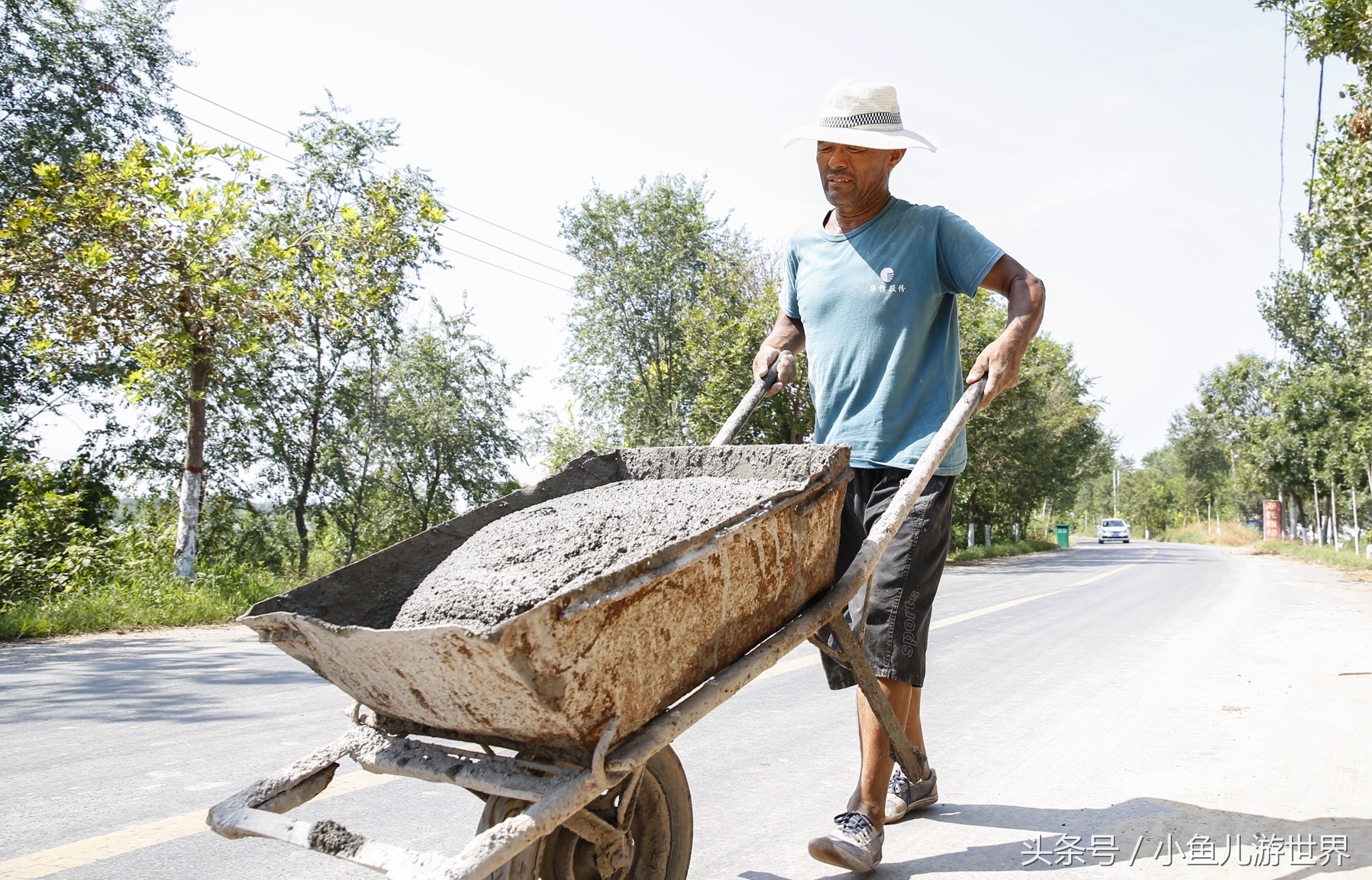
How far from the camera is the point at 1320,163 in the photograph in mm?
13789

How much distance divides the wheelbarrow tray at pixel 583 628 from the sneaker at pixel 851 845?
0.65 meters

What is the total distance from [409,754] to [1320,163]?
16.6 metres

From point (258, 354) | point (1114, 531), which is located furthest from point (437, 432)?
point (1114, 531)

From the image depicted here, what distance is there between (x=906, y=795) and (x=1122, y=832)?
0.65 meters

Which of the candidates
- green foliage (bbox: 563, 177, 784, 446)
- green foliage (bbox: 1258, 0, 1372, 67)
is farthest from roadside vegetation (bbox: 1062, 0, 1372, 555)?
green foliage (bbox: 563, 177, 784, 446)

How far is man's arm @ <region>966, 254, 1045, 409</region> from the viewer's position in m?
2.51

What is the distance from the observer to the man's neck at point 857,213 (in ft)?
9.53

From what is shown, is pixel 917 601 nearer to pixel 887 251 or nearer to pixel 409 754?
pixel 887 251

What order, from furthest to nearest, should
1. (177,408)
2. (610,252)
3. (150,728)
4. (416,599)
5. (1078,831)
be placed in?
(610,252) < (177,408) < (150,728) < (1078,831) < (416,599)

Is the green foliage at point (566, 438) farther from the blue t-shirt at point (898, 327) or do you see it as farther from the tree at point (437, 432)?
the blue t-shirt at point (898, 327)

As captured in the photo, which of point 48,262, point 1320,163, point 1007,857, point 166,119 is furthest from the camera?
point 166,119

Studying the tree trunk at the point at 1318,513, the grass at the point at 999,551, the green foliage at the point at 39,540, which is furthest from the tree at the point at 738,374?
the tree trunk at the point at 1318,513

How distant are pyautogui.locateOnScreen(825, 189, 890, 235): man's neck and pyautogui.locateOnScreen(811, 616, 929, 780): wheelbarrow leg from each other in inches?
51.8

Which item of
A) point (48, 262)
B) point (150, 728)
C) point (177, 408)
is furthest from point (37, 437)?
point (150, 728)
